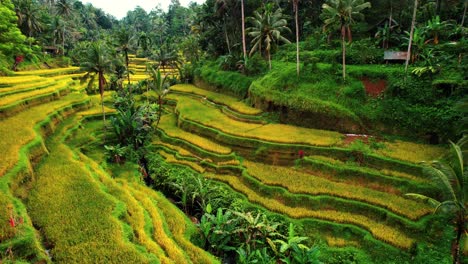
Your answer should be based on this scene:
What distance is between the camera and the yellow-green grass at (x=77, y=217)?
401 inches

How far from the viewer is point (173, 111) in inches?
1323

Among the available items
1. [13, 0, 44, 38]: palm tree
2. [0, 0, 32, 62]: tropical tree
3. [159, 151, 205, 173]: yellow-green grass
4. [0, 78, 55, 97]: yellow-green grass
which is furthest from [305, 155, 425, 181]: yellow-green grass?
[13, 0, 44, 38]: palm tree

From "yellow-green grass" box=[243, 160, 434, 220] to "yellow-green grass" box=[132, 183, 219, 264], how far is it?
5.18m

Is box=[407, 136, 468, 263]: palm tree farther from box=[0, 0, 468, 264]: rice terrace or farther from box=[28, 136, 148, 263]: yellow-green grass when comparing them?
box=[28, 136, 148, 263]: yellow-green grass

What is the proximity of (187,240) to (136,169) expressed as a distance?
8271 millimetres

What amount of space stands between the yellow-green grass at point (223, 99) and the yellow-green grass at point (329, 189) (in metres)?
8.33

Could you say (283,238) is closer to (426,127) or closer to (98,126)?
(426,127)

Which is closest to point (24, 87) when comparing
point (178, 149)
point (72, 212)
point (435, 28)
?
point (178, 149)

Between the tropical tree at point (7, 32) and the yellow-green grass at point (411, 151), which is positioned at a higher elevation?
the tropical tree at point (7, 32)

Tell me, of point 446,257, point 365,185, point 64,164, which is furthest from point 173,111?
point 446,257

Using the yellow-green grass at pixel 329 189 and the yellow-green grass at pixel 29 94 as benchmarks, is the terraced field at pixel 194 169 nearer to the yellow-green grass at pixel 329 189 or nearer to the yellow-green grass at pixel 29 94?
the yellow-green grass at pixel 329 189

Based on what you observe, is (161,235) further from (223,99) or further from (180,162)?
(223,99)

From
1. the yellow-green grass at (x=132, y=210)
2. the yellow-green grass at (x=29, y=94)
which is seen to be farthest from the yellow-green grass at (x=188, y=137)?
the yellow-green grass at (x=29, y=94)

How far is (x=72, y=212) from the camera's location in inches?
482
